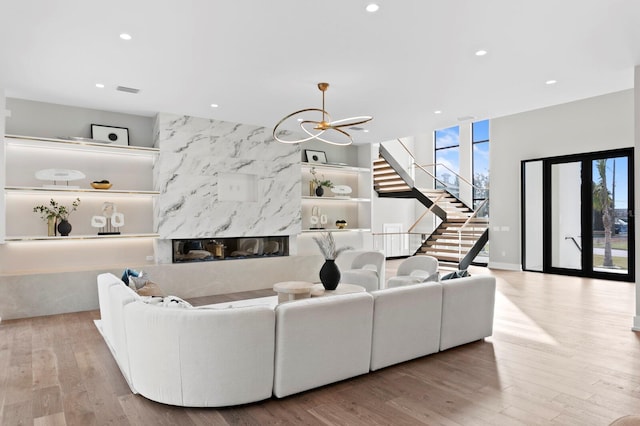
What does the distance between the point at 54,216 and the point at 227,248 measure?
273cm

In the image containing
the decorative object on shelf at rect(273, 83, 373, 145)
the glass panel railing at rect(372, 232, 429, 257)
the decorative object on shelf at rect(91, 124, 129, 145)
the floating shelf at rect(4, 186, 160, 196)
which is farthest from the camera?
the glass panel railing at rect(372, 232, 429, 257)

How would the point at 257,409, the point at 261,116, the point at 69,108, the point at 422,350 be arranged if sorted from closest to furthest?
1. the point at 257,409
2. the point at 422,350
3. the point at 69,108
4. the point at 261,116

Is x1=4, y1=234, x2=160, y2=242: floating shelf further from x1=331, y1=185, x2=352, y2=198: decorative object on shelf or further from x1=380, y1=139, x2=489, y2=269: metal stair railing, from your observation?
x1=380, y1=139, x2=489, y2=269: metal stair railing

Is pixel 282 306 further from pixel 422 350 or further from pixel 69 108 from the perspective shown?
pixel 69 108

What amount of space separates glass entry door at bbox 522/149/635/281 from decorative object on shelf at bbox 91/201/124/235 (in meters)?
8.64

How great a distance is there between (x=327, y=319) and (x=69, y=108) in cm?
565

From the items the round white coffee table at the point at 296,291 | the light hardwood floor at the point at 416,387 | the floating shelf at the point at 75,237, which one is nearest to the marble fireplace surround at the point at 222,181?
the floating shelf at the point at 75,237

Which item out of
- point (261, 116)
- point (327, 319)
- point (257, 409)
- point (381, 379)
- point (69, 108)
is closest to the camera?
point (257, 409)

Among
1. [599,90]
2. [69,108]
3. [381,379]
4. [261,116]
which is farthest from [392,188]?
[381,379]

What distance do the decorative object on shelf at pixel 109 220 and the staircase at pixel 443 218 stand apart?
718cm

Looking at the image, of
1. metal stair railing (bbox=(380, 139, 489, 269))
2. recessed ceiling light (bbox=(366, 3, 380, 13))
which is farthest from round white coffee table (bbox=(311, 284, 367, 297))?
metal stair railing (bbox=(380, 139, 489, 269))

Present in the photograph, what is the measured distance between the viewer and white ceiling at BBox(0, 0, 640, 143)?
137 inches

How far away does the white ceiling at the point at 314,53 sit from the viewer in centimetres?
348

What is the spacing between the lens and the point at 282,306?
296cm
